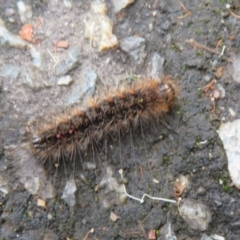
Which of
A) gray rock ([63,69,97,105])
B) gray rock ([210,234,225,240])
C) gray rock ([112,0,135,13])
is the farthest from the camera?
gray rock ([112,0,135,13])

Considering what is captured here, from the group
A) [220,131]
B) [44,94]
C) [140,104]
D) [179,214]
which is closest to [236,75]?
[220,131]

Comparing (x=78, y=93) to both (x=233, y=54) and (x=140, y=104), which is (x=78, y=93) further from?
(x=233, y=54)

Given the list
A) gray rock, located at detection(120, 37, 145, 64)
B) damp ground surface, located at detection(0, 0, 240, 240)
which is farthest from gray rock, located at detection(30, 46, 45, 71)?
gray rock, located at detection(120, 37, 145, 64)

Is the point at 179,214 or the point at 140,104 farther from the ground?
the point at 140,104

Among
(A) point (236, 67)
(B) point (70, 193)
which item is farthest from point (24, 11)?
(A) point (236, 67)

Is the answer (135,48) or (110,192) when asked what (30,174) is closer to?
(110,192)

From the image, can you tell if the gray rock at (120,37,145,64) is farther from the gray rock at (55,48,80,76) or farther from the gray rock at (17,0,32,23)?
the gray rock at (17,0,32,23)

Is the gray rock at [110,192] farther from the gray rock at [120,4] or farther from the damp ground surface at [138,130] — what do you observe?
the gray rock at [120,4]

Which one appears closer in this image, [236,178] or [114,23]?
[236,178]
